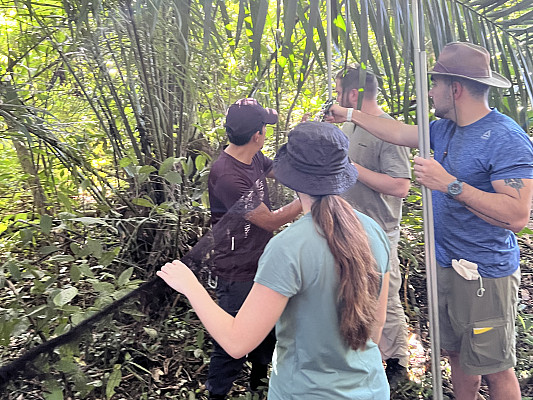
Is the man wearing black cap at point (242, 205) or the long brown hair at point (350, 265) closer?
the long brown hair at point (350, 265)

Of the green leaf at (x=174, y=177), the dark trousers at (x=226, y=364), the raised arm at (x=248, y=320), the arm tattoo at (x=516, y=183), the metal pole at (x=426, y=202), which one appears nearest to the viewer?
the raised arm at (x=248, y=320)

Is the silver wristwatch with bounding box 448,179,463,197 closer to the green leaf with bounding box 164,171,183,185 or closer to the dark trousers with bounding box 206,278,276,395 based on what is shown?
the dark trousers with bounding box 206,278,276,395

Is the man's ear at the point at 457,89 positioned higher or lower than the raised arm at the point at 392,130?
higher

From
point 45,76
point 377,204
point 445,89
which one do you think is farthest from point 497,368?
point 45,76

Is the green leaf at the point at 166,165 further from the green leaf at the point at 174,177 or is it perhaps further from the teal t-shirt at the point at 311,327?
the teal t-shirt at the point at 311,327

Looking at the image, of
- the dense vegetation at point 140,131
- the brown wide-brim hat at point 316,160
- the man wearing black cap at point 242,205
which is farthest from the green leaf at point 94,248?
the brown wide-brim hat at point 316,160

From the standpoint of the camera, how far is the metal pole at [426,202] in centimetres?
134

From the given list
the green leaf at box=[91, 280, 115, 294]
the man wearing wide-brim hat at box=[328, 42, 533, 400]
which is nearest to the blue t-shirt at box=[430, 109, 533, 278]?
the man wearing wide-brim hat at box=[328, 42, 533, 400]

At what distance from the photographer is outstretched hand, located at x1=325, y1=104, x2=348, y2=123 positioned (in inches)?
66.4

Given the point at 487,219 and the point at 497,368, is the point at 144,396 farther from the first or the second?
the point at 487,219

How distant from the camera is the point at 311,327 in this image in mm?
1105

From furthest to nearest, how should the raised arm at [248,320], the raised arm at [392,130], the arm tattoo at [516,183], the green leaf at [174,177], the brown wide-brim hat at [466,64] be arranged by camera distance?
the green leaf at [174,177] < the raised arm at [392,130] < the brown wide-brim hat at [466,64] < the arm tattoo at [516,183] < the raised arm at [248,320]

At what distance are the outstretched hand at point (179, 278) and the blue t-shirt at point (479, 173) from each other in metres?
A: 0.93

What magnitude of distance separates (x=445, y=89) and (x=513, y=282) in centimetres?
67
